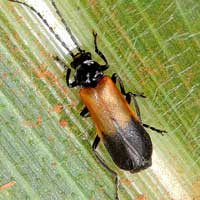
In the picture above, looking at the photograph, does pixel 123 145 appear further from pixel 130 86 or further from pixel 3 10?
pixel 3 10

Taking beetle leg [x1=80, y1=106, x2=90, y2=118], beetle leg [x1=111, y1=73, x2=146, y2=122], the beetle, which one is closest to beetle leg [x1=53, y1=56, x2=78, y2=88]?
the beetle

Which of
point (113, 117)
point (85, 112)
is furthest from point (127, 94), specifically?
point (85, 112)

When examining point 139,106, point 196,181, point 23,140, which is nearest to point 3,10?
point 23,140

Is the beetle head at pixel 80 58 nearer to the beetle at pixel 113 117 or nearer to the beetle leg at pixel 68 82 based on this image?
the beetle at pixel 113 117

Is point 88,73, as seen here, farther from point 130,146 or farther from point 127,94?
point 130,146

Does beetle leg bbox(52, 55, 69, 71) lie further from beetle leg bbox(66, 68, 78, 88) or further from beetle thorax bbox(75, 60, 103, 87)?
beetle thorax bbox(75, 60, 103, 87)

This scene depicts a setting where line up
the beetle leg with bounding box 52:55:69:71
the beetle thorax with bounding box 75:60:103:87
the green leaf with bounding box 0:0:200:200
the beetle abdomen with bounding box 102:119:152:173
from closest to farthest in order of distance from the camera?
the green leaf with bounding box 0:0:200:200 < the beetle leg with bounding box 52:55:69:71 < the beetle abdomen with bounding box 102:119:152:173 < the beetle thorax with bounding box 75:60:103:87

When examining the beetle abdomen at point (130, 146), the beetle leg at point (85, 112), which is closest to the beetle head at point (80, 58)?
the beetle leg at point (85, 112)
